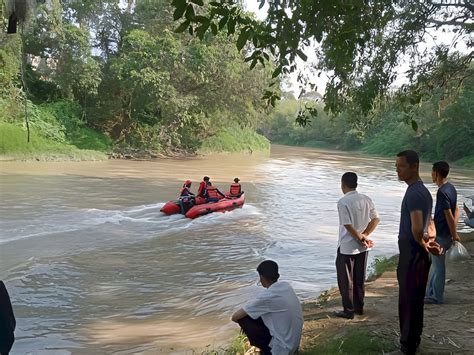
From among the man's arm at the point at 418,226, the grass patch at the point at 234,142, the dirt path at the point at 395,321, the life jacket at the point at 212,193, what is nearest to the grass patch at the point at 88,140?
the grass patch at the point at 234,142

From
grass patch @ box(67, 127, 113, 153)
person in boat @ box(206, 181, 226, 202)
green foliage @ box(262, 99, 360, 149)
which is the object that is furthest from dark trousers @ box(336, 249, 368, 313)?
green foliage @ box(262, 99, 360, 149)

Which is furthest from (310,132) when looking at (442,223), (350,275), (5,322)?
(5,322)

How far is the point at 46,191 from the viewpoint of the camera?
19.1m

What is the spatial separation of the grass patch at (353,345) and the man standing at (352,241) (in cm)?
67

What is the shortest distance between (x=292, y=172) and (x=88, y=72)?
14.1 meters

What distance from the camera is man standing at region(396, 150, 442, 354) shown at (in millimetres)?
4137

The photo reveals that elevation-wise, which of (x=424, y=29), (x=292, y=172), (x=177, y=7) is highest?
(x=424, y=29)

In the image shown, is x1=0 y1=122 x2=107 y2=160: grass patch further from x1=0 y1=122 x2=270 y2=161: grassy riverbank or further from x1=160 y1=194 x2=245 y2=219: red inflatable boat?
x1=160 y1=194 x2=245 y2=219: red inflatable boat

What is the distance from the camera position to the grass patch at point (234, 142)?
44594 mm

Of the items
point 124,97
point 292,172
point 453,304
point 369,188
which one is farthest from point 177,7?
point 124,97

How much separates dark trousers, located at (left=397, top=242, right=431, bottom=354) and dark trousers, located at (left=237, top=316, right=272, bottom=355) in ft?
3.71

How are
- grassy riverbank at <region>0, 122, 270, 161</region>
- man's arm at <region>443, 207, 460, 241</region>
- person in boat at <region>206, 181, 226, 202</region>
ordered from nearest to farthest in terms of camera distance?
man's arm at <region>443, 207, 460, 241</region> < person in boat at <region>206, 181, 226, 202</region> < grassy riverbank at <region>0, 122, 270, 161</region>

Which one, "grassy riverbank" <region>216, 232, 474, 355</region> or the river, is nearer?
"grassy riverbank" <region>216, 232, 474, 355</region>

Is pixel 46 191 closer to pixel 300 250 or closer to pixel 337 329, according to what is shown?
pixel 300 250
